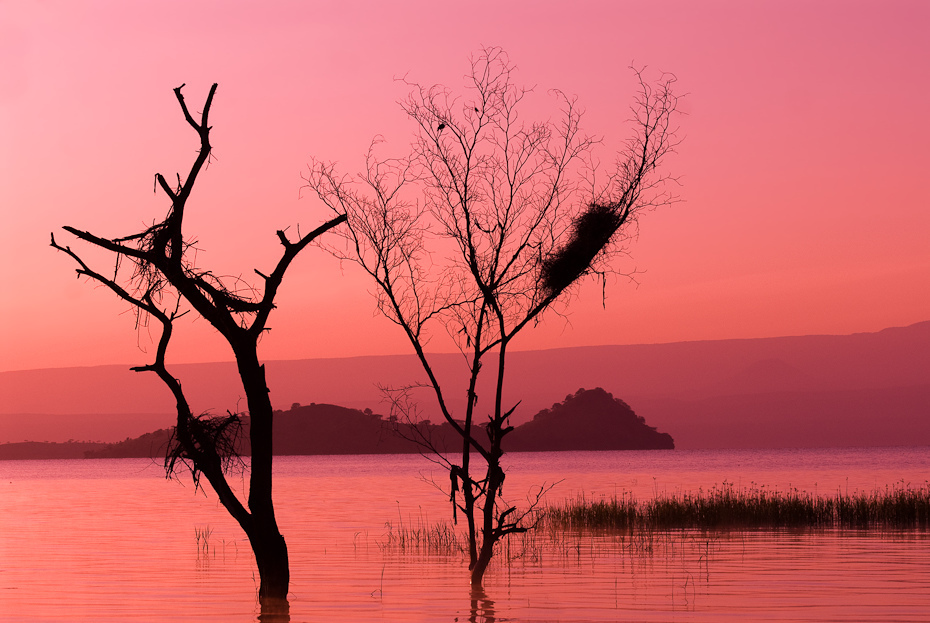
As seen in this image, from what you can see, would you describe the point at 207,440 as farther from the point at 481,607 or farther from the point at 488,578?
the point at 488,578

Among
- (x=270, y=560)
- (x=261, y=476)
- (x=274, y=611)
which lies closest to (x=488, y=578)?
(x=274, y=611)

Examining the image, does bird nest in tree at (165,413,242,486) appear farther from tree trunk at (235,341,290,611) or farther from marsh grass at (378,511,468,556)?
marsh grass at (378,511,468,556)

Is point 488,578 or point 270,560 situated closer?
point 270,560

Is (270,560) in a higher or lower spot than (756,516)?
higher

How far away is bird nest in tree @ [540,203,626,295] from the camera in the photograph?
17.3m

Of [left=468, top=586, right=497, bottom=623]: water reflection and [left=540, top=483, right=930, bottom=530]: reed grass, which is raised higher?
[left=540, top=483, right=930, bottom=530]: reed grass

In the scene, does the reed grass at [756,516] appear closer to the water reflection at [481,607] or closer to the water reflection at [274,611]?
the water reflection at [481,607]

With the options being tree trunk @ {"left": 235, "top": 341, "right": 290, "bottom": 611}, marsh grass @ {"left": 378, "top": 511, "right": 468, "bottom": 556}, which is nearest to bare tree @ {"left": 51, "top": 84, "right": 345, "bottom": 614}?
tree trunk @ {"left": 235, "top": 341, "right": 290, "bottom": 611}

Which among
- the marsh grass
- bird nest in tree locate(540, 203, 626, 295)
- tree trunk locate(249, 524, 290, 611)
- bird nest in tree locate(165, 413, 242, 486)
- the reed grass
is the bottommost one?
the marsh grass

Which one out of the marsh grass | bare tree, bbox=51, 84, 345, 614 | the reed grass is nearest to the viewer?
bare tree, bbox=51, 84, 345, 614

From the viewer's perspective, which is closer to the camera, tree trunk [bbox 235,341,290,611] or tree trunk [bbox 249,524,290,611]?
tree trunk [bbox 235,341,290,611]

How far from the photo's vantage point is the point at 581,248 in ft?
56.7

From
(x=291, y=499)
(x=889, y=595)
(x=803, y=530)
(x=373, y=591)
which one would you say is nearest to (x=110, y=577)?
(x=373, y=591)

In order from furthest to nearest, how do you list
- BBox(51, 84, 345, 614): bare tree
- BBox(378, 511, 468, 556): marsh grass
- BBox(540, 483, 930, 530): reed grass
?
BBox(540, 483, 930, 530): reed grass < BBox(378, 511, 468, 556): marsh grass < BBox(51, 84, 345, 614): bare tree
